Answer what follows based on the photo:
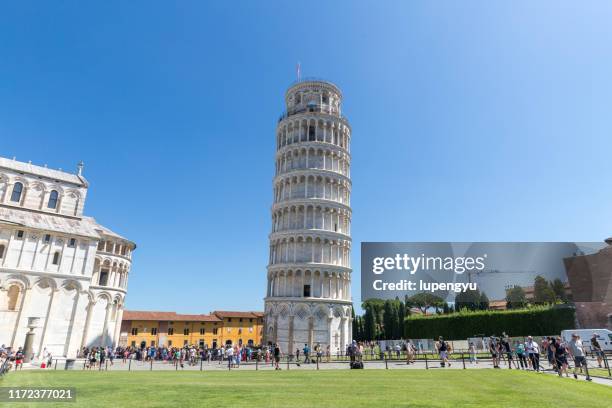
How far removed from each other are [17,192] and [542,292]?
77449mm

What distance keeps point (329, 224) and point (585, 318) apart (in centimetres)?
3411

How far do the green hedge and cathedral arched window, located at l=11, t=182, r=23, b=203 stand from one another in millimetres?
57145

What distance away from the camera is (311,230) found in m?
48.3

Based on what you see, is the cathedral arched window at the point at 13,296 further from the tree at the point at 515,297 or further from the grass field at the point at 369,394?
the tree at the point at 515,297

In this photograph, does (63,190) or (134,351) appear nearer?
(134,351)

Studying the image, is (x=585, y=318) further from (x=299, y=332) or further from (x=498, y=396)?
(x=498, y=396)

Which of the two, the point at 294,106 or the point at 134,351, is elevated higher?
the point at 294,106

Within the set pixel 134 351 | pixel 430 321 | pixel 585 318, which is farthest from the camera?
pixel 430 321

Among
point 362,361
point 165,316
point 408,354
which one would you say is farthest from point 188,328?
point 408,354

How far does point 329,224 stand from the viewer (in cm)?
5038

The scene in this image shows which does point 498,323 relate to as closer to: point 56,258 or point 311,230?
point 311,230

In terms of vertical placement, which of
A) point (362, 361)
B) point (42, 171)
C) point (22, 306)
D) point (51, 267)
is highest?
point (42, 171)

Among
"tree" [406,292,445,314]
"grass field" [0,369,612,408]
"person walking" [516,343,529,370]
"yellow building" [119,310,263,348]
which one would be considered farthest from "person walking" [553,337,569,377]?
"tree" [406,292,445,314]

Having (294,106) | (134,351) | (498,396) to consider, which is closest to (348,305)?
(134,351)
